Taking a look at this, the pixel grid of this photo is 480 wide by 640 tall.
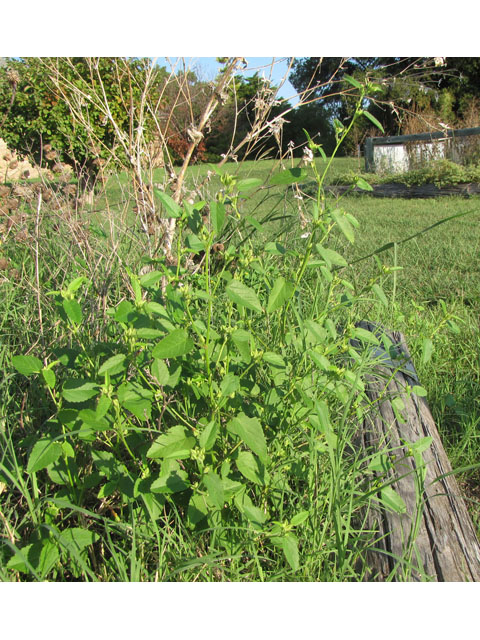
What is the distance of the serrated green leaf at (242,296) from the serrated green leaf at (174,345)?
0.13 meters

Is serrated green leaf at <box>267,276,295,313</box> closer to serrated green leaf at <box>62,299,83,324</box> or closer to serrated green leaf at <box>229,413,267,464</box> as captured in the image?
serrated green leaf at <box>229,413,267,464</box>

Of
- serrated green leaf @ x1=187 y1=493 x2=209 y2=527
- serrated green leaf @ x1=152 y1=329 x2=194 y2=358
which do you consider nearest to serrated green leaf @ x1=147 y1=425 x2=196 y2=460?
serrated green leaf @ x1=187 y1=493 x2=209 y2=527

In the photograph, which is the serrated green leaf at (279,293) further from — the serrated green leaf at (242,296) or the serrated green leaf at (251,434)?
the serrated green leaf at (251,434)

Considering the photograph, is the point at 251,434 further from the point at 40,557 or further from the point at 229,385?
the point at 40,557

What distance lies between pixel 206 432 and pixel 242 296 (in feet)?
0.99

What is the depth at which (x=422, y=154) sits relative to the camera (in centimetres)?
941

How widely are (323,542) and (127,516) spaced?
576 millimetres

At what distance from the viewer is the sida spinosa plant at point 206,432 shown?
3.42 ft

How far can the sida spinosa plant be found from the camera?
104 cm

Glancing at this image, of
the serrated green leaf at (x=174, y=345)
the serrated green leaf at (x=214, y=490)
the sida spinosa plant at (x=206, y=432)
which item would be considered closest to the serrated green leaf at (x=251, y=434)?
the sida spinosa plant at (x=206, y=432)

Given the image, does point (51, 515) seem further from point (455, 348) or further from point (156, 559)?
point (455, 348)

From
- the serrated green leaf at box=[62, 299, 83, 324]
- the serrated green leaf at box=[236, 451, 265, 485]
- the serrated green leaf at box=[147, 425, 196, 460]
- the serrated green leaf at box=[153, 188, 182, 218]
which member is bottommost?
the serrated green leaf at box=[236, 451, 265, 485]
